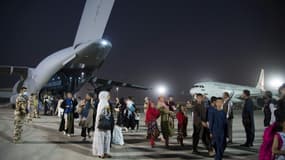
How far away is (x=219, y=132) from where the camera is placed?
22.0ft

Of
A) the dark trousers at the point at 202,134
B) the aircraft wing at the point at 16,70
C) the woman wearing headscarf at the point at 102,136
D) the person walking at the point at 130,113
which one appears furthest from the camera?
the aircraft wing at the point at 16,70

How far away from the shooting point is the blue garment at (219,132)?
6664 millimetres

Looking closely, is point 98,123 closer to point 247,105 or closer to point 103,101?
point 103,101

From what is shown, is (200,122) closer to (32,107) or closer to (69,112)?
(69,112)

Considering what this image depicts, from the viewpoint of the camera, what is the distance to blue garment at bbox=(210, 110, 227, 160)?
6.66m

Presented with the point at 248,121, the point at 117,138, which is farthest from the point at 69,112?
the point at 248,121

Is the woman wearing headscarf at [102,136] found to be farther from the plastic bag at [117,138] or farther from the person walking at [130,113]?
the person walking at [130,113]

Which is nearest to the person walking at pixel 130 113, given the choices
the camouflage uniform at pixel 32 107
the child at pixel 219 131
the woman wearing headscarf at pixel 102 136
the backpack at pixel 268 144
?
the woman wearing headscarf at pixel 102 136

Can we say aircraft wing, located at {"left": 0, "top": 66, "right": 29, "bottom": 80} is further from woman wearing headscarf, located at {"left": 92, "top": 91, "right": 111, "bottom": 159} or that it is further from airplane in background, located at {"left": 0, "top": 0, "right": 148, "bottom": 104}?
woman wearing headscarf, located at {"left": 92, "top": 91, "right": 111, "bottom": 159}

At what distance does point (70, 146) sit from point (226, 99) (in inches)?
216

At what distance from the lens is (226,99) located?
10.5m

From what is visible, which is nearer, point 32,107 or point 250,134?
point 250,134

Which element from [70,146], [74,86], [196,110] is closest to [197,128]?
[196,110]

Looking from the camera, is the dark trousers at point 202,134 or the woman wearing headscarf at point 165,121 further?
the woman wearing headscarf at point 165,121
